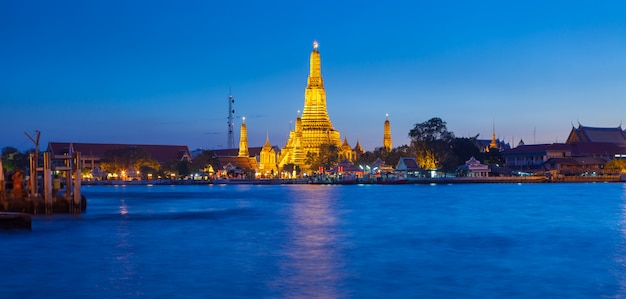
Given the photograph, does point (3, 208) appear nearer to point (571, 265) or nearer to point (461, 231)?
point (461, 231)

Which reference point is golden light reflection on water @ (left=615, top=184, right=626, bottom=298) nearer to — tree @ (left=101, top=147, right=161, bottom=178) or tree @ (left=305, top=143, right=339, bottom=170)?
tree @ (left=305, top=143, right=339, bottom=170)

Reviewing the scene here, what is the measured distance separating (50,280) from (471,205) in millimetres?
31745

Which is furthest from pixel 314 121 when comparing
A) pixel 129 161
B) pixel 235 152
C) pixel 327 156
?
pixel 235 152

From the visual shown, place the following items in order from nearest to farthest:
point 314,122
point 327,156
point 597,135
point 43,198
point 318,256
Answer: point 318,256 → point 43,198 → point 327,156 → point 314,122 → point 597,135

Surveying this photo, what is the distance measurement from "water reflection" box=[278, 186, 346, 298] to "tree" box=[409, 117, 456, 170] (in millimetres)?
51853

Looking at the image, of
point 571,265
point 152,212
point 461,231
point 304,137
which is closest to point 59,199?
point 152,212

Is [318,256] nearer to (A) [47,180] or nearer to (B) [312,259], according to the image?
(B) [312,259]

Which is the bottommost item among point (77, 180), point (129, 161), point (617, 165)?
point (617, 165)

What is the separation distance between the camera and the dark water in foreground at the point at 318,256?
15.8 meters

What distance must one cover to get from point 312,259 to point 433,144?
68.6 m

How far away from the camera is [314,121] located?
105 metres

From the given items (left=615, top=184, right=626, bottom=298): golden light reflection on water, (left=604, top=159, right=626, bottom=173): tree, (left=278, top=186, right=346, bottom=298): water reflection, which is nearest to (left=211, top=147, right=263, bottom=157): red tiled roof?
(left=604, top=159, right=626, bottom=173): tree

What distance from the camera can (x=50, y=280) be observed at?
17.0 meters

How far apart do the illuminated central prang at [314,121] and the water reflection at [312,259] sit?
222 feet
